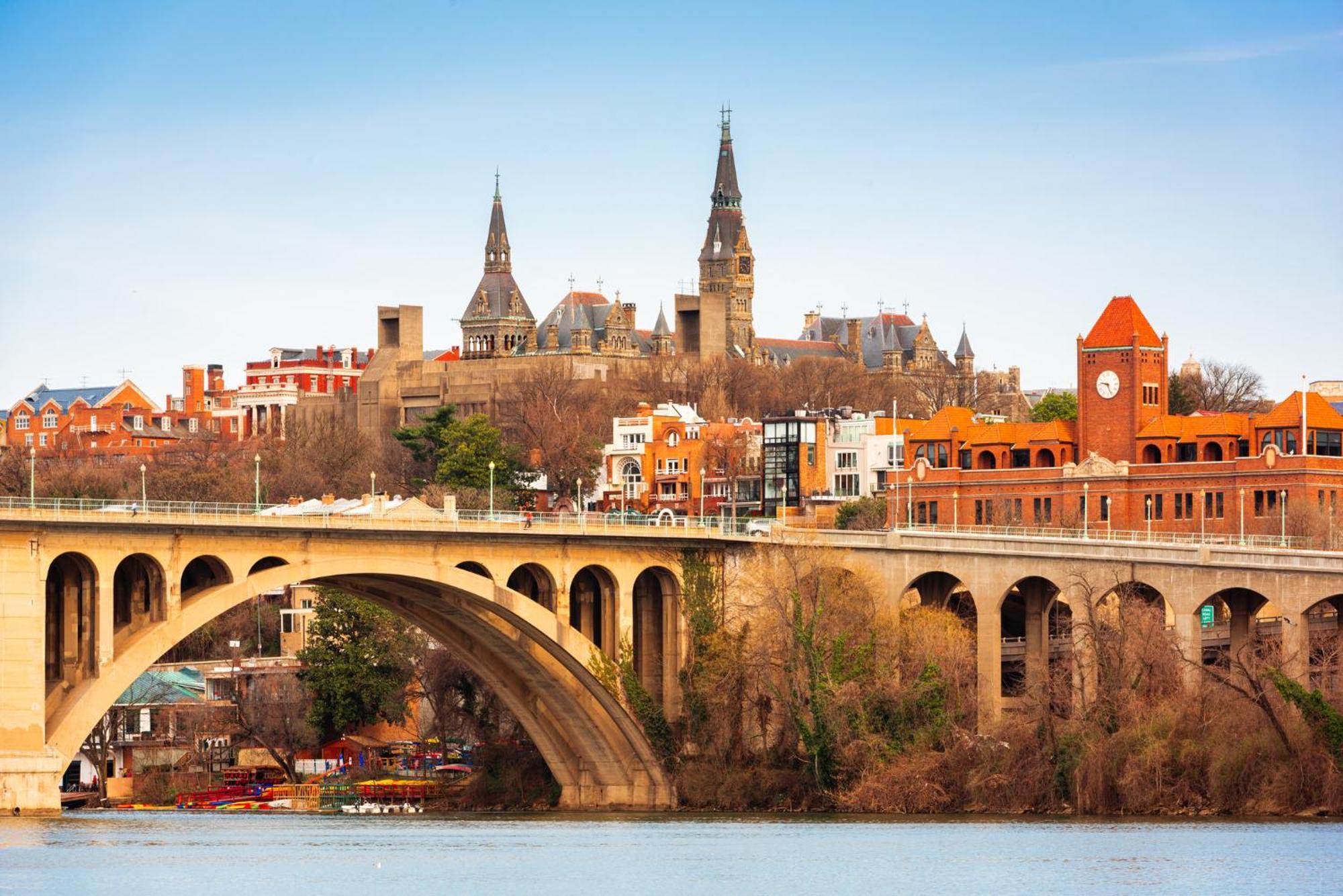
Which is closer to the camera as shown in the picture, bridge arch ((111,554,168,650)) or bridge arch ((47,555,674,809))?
bridge arch ((47,555,674,809))

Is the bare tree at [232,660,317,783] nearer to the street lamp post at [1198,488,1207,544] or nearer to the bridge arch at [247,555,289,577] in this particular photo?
the bridge arch at [247,555,289,577]

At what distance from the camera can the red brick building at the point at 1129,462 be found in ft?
388

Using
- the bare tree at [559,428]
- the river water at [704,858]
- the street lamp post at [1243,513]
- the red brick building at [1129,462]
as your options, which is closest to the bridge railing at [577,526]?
the street lamp post at [1243,513]

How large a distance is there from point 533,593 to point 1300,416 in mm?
34164

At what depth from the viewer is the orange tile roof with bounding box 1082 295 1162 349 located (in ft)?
406

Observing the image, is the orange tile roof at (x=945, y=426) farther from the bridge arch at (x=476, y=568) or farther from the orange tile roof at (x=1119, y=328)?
the bridge arch at (x=476, y=568)

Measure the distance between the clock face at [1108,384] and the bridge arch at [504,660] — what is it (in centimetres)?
3059

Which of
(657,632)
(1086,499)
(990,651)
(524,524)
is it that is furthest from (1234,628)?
(1086,499)

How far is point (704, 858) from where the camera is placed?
82625 millimetres

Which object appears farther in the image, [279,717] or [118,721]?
[118,721]

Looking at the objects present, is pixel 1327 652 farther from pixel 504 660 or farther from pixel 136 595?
pixel 136 595

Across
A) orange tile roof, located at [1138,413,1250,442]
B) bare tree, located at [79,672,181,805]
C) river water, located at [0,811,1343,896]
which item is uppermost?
orange tile roof, located at [1138,413,1250,442]

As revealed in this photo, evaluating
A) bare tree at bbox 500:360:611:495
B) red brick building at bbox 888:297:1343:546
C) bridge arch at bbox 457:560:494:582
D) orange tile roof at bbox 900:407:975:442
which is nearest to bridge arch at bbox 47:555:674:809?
bridge arch at bbox 457:560:494:582

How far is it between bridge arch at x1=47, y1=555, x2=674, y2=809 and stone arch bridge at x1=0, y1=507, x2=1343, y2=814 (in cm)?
8
